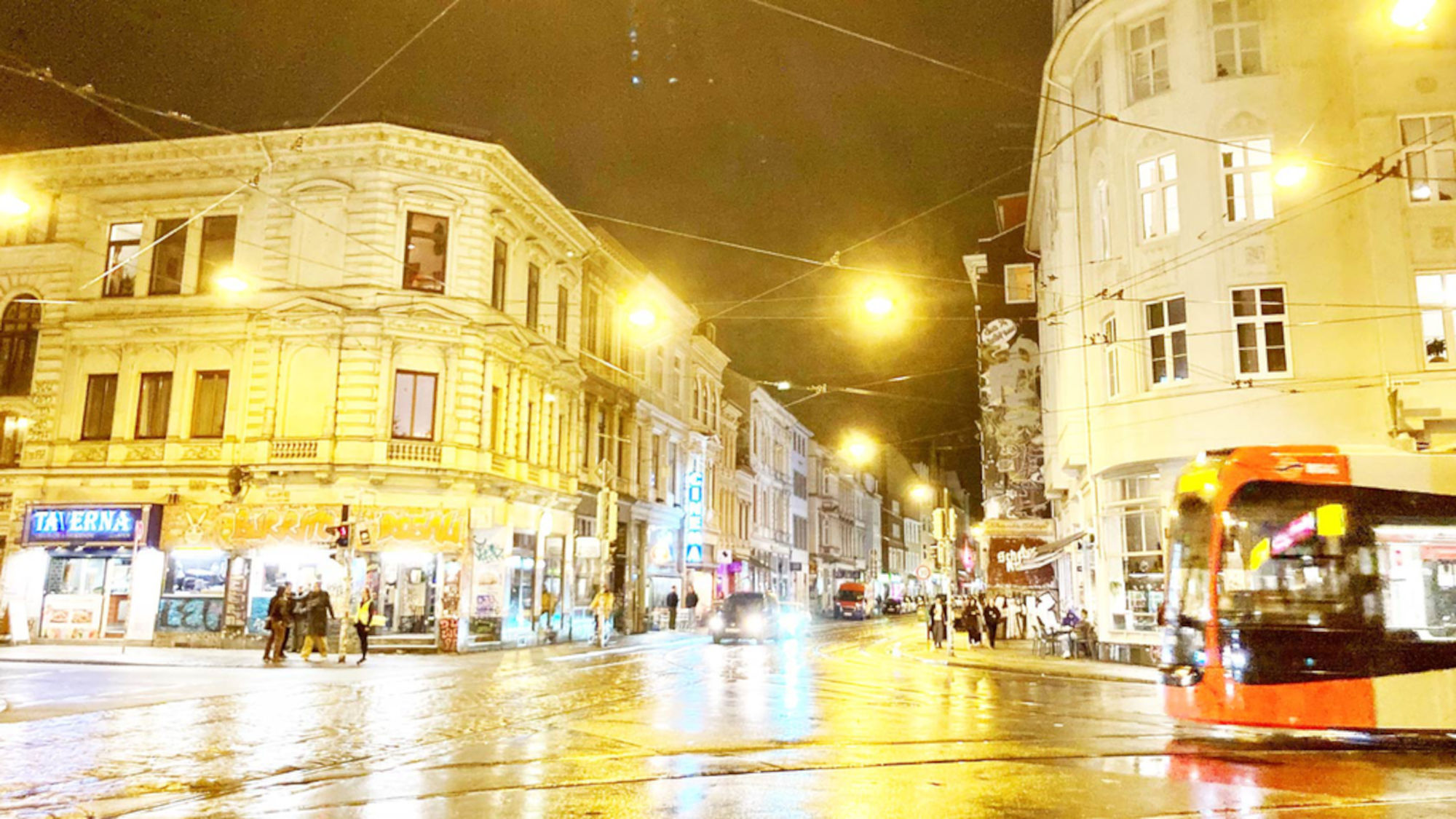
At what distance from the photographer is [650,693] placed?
17203 millimetres

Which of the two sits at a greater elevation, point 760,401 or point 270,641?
point 760,401

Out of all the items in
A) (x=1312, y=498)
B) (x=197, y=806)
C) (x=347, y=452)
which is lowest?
(x=197, y=806)

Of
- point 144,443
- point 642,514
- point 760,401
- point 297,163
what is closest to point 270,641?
point 144,443

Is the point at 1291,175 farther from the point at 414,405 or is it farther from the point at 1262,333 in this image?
the point at 414,405

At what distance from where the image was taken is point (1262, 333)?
22.0 meters

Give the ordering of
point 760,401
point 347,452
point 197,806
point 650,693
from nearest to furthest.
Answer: point 197,806 < point 650,693 < point 347,452 < point 760,401

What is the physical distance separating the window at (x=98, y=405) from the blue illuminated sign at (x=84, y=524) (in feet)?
7.56

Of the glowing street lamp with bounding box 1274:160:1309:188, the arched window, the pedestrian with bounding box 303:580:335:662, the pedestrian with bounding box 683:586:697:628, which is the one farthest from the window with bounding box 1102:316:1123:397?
the arched window

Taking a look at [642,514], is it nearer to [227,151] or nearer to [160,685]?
[227,151]

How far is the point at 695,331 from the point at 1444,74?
34101 millimetres

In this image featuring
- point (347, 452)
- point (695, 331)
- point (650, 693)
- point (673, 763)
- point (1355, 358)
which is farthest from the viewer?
point (695, 331)

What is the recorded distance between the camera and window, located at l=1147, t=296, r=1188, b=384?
2256cm

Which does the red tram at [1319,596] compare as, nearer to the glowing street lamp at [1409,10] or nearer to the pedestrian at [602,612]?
the glowing street lamp at [1409,10]

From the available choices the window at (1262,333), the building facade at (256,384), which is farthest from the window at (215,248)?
the window at (1262,333)
